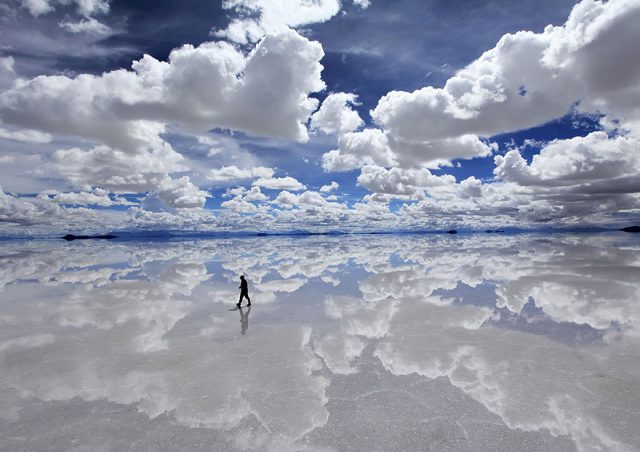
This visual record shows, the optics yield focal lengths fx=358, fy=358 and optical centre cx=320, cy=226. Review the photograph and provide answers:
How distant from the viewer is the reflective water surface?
6.81 metres

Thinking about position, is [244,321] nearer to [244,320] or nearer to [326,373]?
[244,320]

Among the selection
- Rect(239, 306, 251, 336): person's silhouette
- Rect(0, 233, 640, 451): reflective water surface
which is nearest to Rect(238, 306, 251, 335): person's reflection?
Rect(239, 306, 251, 336): person's silhouette

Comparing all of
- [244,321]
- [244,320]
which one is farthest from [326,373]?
[244,320]

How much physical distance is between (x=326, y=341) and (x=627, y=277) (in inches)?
997

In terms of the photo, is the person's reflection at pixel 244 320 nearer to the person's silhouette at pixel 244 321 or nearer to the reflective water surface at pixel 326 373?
the person's silhouette at pixel 244 321

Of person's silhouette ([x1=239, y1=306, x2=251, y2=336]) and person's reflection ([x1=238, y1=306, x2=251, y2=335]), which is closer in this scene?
person's silhouette ([x1=239, y1=306, x2=251, y2=336])

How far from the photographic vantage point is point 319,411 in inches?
300

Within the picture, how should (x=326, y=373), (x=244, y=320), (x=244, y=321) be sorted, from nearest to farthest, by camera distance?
(x=326, y=373), (x=244, y=321), (x=244, y=320)

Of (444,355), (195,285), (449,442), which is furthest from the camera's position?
(195,285)

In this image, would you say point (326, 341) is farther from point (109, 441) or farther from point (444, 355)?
point (109, 441)

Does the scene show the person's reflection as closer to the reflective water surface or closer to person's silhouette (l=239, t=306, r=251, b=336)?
person's silhouette (l=239, t=306, r=251, b=336)

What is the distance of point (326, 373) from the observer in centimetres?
951

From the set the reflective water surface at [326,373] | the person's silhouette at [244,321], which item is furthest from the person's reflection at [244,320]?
the reflective water surface at [326,373]

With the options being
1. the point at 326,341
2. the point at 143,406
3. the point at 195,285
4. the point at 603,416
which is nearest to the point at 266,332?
the point at 326,341
